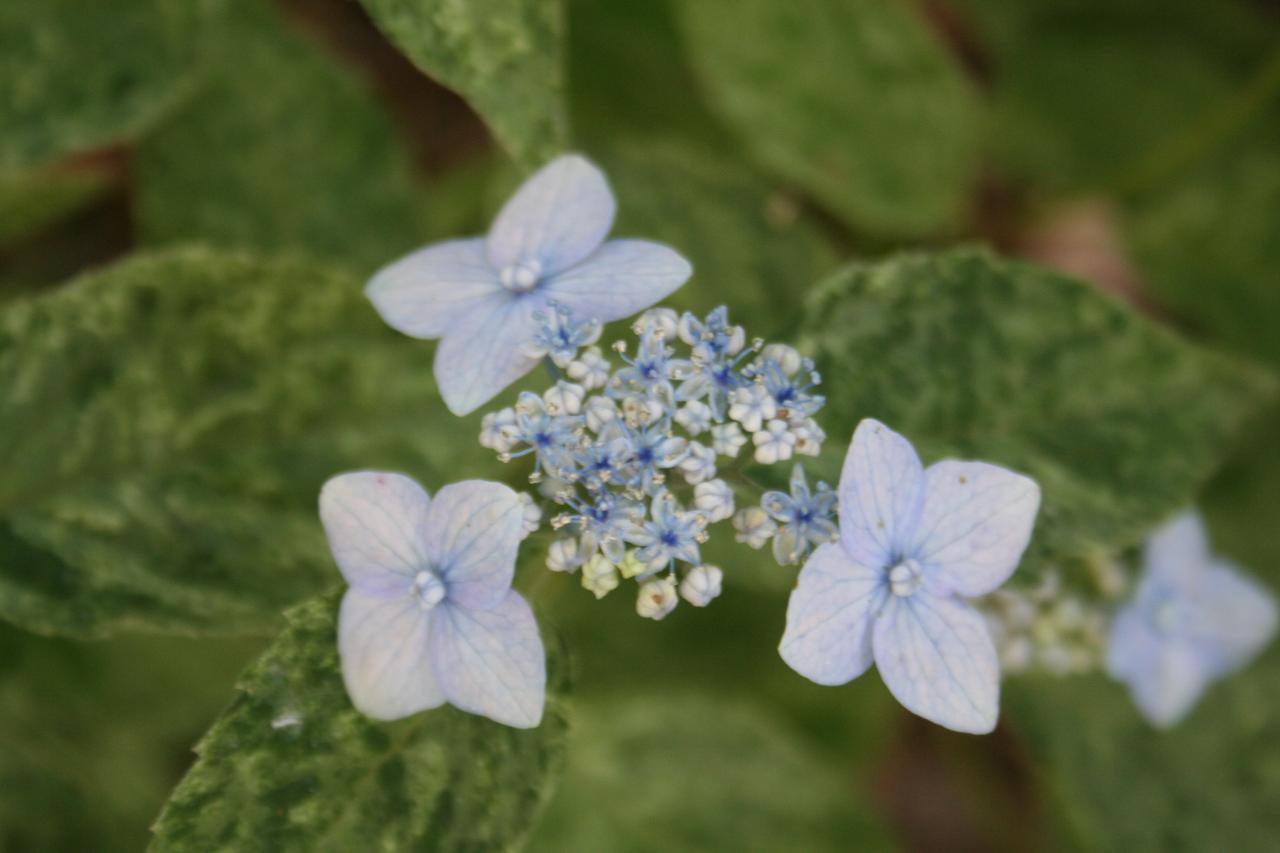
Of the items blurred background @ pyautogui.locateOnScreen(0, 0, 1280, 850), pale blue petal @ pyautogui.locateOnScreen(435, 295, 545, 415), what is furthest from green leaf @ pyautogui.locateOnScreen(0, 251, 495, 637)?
pale blue petal @ pyautogui.locateOnScreen(435, 295, 545, 415)

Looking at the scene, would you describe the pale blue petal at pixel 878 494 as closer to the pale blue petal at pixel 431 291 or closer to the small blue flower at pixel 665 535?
the small blue flower at pixel 665 535

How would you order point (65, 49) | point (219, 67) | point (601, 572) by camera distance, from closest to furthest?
point (601, 572)
point (65, 49)
point (219, 67)

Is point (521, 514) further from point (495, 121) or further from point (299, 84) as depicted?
point (299, 84)

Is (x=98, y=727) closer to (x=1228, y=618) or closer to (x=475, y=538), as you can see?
(x=475, y=538)

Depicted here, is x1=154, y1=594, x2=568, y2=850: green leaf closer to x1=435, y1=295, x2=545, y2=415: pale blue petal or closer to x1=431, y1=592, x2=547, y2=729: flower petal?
x1=431, y1=592, x2=547, y2=729: flower petal

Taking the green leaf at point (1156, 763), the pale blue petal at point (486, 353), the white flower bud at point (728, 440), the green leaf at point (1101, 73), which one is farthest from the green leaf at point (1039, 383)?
the green leaf at point (1101, 73)

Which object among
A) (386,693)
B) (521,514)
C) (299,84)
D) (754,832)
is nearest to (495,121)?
(521,514)
